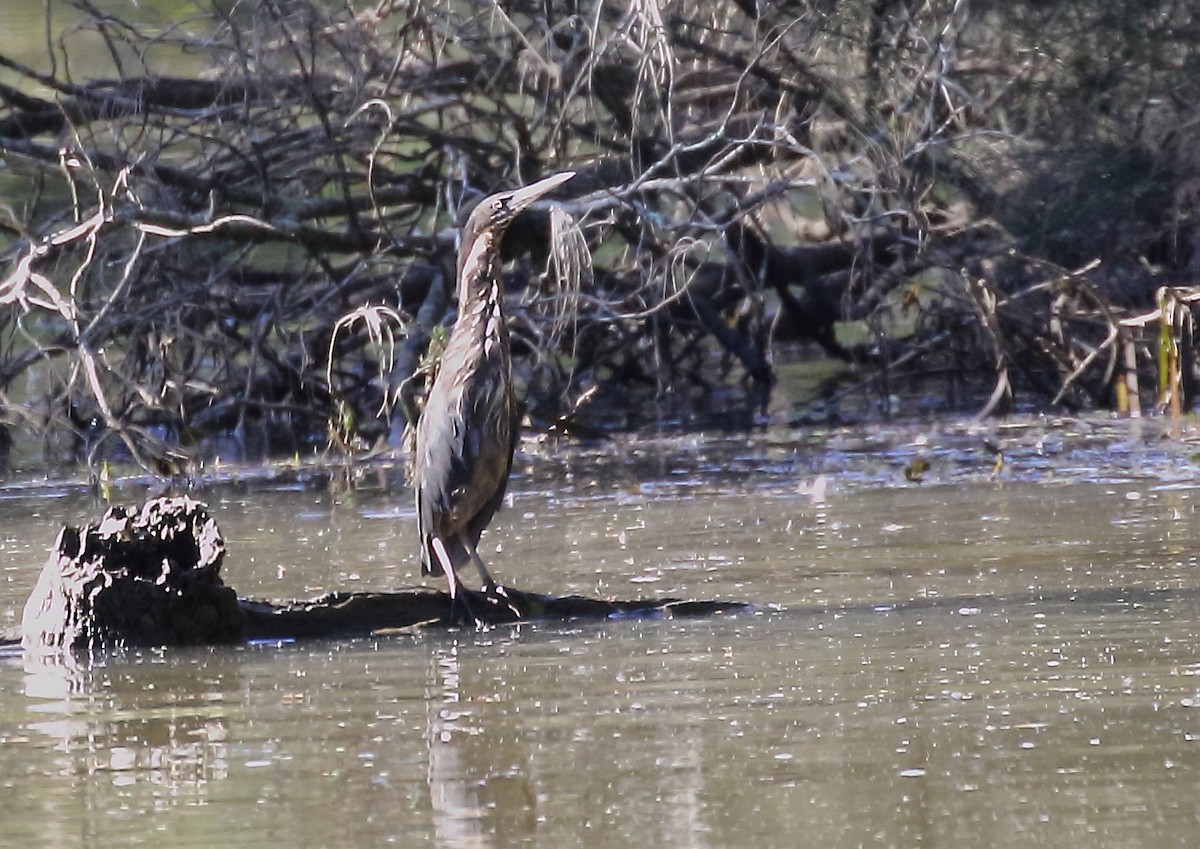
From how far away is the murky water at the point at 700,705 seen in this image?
3.29 meters

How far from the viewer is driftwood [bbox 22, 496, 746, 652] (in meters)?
4.96

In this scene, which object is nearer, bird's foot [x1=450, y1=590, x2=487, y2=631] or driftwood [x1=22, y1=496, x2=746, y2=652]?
driftwood [x1=22, y1=496, x2=746, y2=652]

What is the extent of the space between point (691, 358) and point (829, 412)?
157 cm

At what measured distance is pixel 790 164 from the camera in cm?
1123

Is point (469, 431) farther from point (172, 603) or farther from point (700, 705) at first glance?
point (700, 705)

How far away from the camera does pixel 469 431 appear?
593 centimetres

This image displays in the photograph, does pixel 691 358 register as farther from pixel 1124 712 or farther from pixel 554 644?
pixel 1124 712

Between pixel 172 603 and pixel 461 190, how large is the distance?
5288 mm

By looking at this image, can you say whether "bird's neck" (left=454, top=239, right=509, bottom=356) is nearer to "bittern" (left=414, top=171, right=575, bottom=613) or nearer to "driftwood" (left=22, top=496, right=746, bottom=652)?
"bittern" (left=414, top=171, right=575, bottom=613)

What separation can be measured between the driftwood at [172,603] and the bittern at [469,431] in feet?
1.75

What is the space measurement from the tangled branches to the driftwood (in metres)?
4.32

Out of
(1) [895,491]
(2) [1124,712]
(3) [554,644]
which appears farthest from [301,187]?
(2) [1124,712]

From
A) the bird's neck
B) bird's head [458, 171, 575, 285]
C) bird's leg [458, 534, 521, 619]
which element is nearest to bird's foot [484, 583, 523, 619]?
bird's leg [458, 534, 521, 619]

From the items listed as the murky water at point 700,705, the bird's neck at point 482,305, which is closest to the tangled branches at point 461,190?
the murky water at point 700,705
